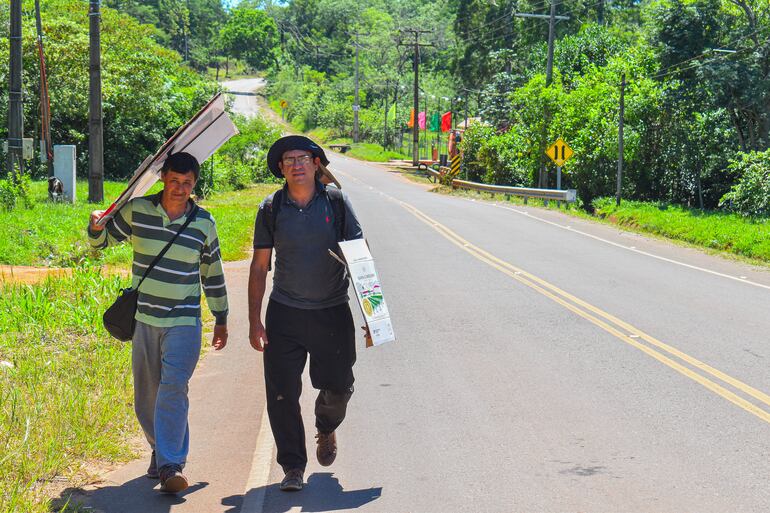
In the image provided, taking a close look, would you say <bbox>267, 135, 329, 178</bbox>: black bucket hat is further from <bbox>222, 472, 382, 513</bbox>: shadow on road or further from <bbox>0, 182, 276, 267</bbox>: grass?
<bbox>0, 182, 276, 267</bbox>: grass

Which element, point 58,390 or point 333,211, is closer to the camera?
point 333,211

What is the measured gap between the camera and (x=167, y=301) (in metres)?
5.75

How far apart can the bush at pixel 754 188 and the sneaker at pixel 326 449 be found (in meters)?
20.3

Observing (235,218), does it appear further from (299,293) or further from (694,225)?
(299,293)

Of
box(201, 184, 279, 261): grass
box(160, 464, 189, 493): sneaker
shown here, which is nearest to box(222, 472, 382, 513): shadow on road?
box(160, 464, 189, 493): sneaker

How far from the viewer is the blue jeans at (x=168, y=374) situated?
571 cm

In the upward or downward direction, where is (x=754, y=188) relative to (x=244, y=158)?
downward

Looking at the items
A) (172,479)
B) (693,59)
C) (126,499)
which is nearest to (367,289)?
(172,479)

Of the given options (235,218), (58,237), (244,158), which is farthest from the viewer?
(244,158)

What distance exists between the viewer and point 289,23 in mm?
164250

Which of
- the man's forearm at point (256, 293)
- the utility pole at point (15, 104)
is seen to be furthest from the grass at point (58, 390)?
the utility pole at point (15, 104)

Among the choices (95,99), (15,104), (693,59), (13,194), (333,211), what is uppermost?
(693,59)

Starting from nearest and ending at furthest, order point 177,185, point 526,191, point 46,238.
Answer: point 177,185 → point 46,238 → point 526,191

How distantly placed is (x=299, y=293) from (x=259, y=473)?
48.6 inches
